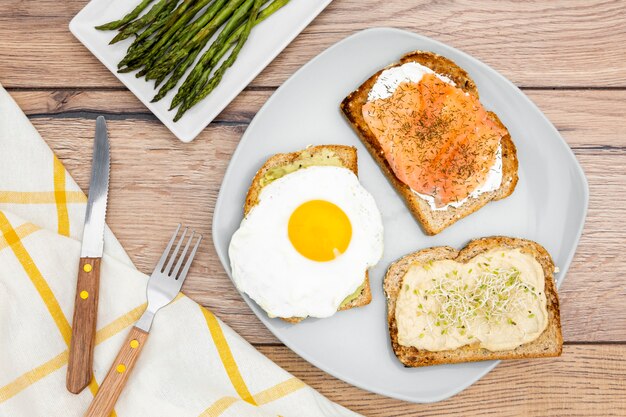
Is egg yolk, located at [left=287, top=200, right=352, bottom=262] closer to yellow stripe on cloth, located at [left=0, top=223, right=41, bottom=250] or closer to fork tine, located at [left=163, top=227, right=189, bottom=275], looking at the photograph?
fork tine, located at [left=163, top=227, right=189, bottom=275]

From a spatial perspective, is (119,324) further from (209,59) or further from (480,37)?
(480,37)

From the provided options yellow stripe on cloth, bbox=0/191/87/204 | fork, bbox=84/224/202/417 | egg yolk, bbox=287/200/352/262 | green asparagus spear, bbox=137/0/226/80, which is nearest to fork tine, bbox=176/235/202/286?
fork, bbox=84/224/202/417

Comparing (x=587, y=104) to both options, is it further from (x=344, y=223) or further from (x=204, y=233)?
(x=204, y=233)

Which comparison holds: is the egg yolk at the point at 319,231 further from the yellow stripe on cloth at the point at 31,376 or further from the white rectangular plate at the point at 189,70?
the yellow stripe on cloth at the point at 31,376

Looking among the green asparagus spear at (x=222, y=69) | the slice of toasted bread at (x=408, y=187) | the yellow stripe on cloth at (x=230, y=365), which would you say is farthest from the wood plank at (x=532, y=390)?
the green asparagus spear at (x=222, y=69)

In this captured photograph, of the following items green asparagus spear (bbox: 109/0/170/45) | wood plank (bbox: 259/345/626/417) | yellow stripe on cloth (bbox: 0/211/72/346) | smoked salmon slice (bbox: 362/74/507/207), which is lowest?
wood plank (bbox: 259/345/626/417)

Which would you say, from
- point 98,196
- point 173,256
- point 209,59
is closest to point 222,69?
point 209,59
